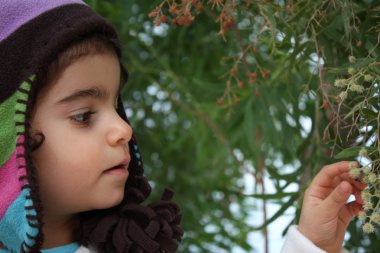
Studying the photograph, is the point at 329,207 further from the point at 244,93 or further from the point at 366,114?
the point at 244,93

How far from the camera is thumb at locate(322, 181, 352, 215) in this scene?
2.46 feet

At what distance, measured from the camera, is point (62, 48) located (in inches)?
29.1

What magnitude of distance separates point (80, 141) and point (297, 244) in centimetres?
29

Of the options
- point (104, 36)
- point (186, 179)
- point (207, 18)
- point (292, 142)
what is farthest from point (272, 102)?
point (186, 179)

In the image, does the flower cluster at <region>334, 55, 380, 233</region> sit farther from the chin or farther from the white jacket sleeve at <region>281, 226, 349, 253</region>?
the chin

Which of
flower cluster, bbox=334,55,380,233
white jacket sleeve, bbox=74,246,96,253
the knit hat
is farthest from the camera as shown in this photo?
white jacket sleeve, bbox=74,246,96,253

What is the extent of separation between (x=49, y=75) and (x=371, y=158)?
14.1 inches

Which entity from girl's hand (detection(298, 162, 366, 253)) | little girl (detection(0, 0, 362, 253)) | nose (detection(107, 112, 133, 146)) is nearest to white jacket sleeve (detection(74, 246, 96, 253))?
little girl (detection(0, 0, 362, 253))

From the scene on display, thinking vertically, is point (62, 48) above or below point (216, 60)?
above

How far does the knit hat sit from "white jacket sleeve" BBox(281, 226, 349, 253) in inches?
5.7

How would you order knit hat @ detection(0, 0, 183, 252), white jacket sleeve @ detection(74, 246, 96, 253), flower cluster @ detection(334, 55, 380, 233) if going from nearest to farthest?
flower cluster @ detection(334, 55, 380, 233)
knit hat @ detection(0, 0, 183, 252)
white jacket sleeve @ detection(74, 246, 96, 253)

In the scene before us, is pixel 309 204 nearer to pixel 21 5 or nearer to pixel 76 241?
pixel 76 241

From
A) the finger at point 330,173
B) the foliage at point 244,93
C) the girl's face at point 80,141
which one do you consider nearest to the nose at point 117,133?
the girl's face at point 80,141

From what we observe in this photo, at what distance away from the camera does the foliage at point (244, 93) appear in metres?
0.74
